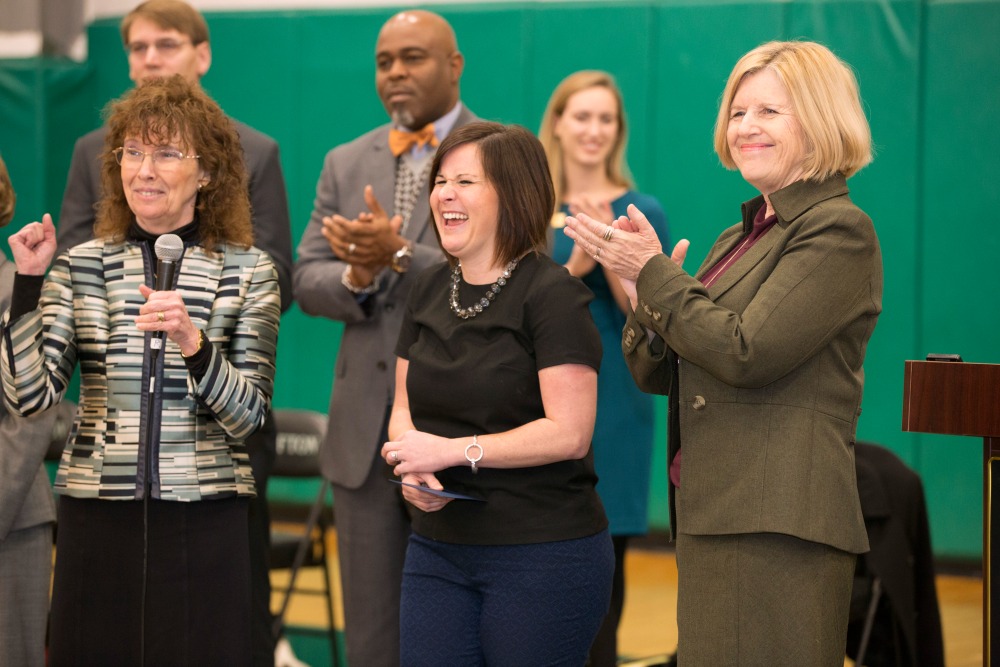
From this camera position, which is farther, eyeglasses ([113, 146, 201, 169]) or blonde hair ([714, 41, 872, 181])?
eyeglasses ([113, 146, 201, 169])

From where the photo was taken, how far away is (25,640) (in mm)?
2834

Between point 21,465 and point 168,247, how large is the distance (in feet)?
2.45

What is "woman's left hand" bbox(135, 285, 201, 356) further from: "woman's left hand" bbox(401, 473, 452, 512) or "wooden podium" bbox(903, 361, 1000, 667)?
"wooden podium" bbox(903, 361, 1000, 667)

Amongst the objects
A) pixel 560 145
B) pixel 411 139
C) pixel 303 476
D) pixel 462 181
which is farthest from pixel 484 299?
pixel 303 476

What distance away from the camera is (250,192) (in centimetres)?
351

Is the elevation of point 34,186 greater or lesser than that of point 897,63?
lesser

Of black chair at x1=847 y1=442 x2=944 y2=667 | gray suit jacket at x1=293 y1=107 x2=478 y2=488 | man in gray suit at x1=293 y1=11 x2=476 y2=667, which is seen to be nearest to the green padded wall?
black chair at x1=847 y1=442 x2=944 y2=667

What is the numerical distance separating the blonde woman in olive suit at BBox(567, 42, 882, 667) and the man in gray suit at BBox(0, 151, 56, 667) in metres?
1.46

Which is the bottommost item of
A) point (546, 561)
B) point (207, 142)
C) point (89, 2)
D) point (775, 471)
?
point (546, 561)

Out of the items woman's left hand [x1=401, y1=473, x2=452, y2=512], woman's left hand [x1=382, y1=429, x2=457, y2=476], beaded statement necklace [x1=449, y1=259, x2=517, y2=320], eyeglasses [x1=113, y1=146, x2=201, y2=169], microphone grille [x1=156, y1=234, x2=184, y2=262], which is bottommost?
woman's left hand [x1=401, y1=473, x2=452, y2=512]

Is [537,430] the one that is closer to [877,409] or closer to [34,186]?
[877,409]

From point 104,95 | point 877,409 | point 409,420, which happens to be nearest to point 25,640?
point 409,420

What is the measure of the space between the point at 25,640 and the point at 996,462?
225cm

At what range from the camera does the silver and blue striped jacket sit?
2.54 m
